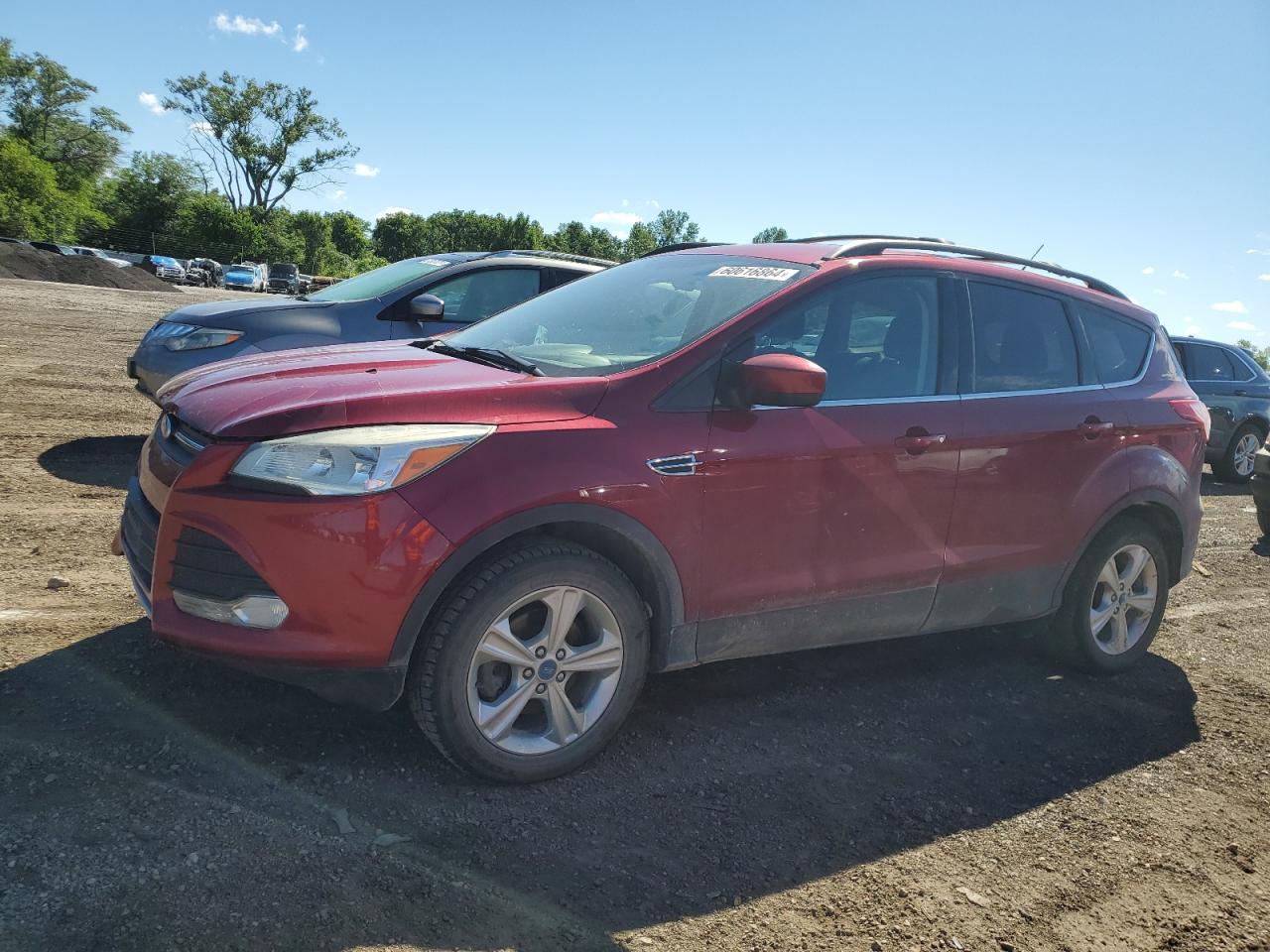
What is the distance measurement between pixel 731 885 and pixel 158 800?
1684 millimetres

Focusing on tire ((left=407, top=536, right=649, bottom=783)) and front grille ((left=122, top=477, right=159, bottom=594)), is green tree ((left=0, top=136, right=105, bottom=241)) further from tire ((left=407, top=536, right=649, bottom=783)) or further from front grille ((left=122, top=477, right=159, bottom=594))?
tire ((left=407, top=536, right=649, bottom=783))

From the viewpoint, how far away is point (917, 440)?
380 cm

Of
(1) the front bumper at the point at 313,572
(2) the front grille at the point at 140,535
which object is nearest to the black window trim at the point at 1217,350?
(1) the front bumper at the point at 313,572

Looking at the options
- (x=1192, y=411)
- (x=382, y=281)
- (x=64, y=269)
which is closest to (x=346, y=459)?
(x=1192, y=411)

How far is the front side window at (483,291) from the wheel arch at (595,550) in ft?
15.0

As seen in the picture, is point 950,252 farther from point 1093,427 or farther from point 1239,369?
point 1239,369

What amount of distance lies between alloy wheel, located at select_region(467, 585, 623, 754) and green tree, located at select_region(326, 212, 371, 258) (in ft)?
327

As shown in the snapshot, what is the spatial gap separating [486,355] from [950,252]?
221cm

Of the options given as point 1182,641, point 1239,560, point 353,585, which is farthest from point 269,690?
point 1239,560

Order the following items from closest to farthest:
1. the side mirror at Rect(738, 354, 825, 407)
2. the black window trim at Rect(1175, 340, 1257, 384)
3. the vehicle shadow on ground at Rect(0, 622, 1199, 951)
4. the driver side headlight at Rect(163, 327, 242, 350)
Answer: the vehicle shadow on ground at Rect(0, 622, 1199, 951) < the side mirror at Rect(738, 354, 825, 407) < the driver side headlight at Rect(163, 327, 242, 350) < the black window trim at Rect(1175, 340, 1257, 384)

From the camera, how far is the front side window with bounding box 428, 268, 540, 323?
24.5 feet

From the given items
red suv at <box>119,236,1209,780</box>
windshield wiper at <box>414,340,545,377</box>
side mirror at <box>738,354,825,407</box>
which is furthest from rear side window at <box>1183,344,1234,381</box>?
windshield wiper at <box>414,340,545,377</box>

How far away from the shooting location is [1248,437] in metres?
12.7

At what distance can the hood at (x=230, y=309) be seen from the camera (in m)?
6.85
